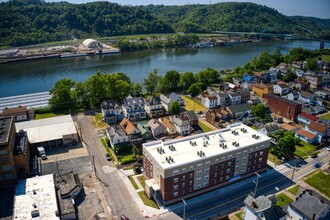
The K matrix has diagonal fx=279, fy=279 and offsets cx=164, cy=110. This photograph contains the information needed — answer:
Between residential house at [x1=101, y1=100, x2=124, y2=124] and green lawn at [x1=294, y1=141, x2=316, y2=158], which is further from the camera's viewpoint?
residential house at [x1=101, y1=100, x2=124, y2=124]

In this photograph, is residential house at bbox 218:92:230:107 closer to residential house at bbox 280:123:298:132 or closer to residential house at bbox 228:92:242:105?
residential house at bbox 228:92:242:105

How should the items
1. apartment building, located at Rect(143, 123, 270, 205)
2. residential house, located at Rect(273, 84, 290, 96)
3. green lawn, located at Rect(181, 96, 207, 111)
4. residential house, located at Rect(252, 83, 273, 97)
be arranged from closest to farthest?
apartment building, located at Rect(143, 123, 270, 205), green lawn, located at Rect(181, 96, 207, 111), residential house, located at Rect(252, 83, 273, 97), residential house, located at Rect(273, 84, 290, 96)

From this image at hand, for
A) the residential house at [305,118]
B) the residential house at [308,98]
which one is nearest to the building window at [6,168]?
the residential house at [305,118]

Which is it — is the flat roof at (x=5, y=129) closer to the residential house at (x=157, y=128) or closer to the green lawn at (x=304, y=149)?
the residential house at (x=157, y=128)

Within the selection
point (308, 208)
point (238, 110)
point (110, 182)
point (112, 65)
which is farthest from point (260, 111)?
point (112, 65)

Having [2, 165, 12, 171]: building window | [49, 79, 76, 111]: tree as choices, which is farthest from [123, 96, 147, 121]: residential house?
[2, 165, 12, 171]: building window

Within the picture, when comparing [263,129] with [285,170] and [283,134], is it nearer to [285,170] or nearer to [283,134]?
[283,134]

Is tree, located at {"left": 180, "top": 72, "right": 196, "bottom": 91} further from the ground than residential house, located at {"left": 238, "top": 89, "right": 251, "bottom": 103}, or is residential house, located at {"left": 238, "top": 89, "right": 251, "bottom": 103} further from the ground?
tree, located at {"left": 180, "top": 72, "right": 196, "bottom": 91}
